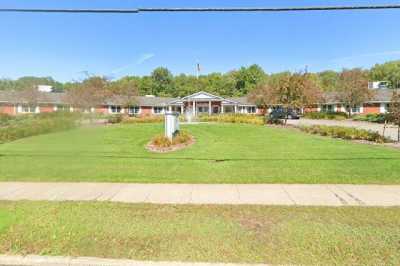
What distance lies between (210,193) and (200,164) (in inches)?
131

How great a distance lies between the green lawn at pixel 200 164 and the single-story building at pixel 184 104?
120ft

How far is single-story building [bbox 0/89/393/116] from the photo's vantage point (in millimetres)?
51188

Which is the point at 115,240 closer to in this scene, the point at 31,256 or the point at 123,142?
the point at 31,256

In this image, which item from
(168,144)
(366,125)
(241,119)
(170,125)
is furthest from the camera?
(241,119)

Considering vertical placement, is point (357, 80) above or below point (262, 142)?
above

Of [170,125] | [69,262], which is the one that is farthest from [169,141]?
[69,262]

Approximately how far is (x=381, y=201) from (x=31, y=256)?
21.1ft

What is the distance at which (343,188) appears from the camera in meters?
7.86

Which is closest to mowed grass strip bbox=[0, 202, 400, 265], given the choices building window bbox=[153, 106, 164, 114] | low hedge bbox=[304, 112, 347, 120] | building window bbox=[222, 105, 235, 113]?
low hedge bbox=[304, 112, 347, 120]

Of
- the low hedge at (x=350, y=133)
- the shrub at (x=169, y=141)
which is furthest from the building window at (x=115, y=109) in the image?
the shrub at (x=169, y=141)

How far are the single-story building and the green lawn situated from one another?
36.6 m

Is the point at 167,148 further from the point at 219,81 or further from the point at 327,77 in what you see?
the point at 327,77

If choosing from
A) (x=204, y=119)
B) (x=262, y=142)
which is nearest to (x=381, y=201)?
(x=262, y=142)

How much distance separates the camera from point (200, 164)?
10.8 m
